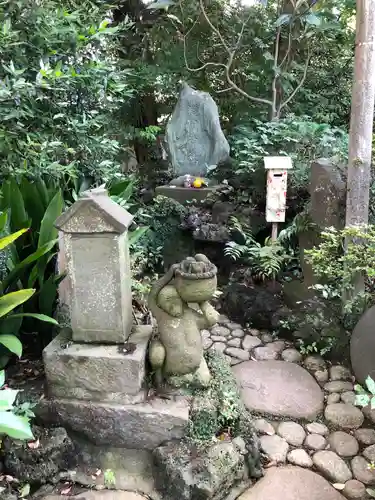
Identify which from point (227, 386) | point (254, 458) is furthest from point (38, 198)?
point (254, 458)

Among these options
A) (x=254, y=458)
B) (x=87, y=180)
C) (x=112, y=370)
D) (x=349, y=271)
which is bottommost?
(x=254, y=458)

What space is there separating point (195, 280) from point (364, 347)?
1447 mm

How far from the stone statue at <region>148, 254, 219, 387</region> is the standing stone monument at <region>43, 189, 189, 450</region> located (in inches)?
4.1

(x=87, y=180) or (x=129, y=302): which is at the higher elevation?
(x=87, y=180)

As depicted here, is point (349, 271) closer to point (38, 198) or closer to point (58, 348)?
point (58, 348)

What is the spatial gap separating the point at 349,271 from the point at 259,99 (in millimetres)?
4445

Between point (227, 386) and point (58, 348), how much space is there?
0.96m

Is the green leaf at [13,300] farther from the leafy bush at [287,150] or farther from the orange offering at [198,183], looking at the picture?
the orange offering at [198,183]

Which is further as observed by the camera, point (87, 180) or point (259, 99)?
point (259, 99)

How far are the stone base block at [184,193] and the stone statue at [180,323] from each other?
333cm

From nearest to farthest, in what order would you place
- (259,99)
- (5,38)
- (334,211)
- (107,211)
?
(107,211), (5,38), (334,211), (259,99)

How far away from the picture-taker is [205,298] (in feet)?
7.38

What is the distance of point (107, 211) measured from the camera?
7.20 ft

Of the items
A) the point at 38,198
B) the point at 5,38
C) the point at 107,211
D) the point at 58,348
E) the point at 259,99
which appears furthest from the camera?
the point at 259,99
